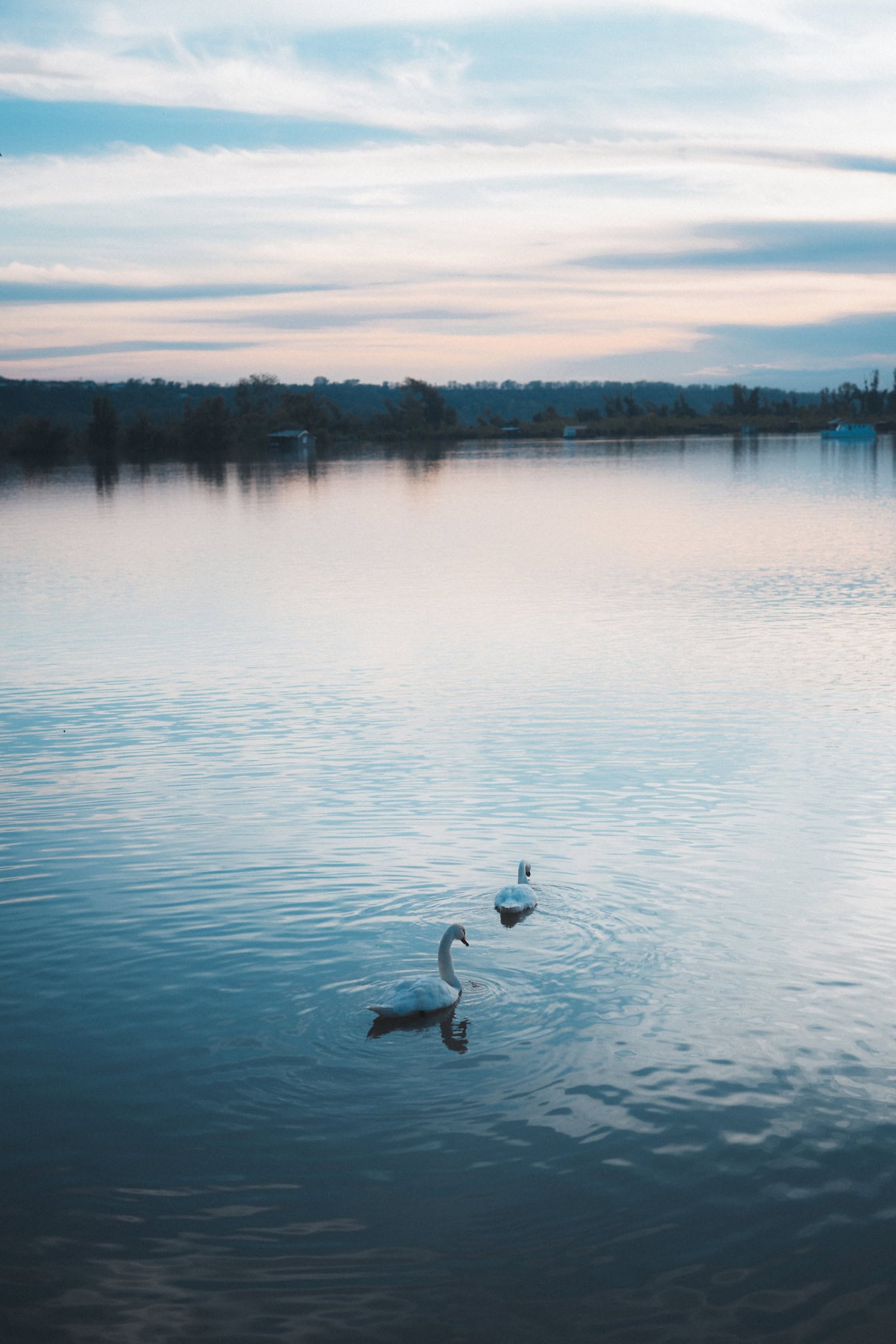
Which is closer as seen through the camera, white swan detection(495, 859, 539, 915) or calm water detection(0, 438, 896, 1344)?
calm water detection(0, 438, 896, 1344)

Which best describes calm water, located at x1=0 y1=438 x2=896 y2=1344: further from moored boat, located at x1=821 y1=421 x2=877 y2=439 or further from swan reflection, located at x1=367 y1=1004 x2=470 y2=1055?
moored boat, located at x1=821 y1=421 x2=877 y2=439

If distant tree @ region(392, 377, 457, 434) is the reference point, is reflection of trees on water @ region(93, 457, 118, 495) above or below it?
below

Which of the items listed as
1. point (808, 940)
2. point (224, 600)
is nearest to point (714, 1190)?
point (808, 940)

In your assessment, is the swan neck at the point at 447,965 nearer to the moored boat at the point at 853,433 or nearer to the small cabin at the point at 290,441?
the moored boat at the point at 853,433

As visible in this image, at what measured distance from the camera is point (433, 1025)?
8.32 m

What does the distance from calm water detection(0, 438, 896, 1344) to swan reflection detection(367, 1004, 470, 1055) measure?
41mm

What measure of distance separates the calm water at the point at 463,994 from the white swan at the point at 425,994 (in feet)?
0.58

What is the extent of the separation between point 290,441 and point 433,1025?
499 ft

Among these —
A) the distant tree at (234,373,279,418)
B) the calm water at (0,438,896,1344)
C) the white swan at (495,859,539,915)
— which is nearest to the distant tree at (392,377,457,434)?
the distant tree at (234,373,279,418)

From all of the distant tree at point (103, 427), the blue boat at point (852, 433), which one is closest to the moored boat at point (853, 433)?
the blue boat at point (852, 433)

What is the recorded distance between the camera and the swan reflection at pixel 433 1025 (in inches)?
324

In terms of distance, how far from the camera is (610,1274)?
5.99 metres

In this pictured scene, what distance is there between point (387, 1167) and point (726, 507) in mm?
44763

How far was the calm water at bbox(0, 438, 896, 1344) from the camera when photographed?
19.8 feet
